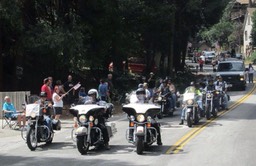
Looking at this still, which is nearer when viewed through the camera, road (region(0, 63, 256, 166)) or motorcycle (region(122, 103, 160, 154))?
road (region(0, 63, 256, 166))

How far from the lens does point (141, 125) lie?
43.0 ft

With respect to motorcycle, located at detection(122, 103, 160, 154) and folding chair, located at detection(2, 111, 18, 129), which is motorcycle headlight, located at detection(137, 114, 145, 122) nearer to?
motorcycle, located at detection(122, 103, 160, 154)

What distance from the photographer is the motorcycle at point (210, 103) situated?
21.0m

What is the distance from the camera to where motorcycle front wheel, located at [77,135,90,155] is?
1291 cm

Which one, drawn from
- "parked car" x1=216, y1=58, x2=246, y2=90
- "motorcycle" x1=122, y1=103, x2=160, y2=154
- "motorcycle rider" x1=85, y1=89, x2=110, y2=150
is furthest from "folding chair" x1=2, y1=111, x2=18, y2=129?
"parked car" x1=216, y1=58, x2=246, y2=90

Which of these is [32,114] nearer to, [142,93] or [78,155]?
[78,155]

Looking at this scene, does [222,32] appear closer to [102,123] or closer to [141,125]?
[102,123]

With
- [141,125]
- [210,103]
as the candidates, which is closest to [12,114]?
[141,125]

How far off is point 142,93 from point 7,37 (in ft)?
51.0

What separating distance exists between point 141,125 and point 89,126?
130 cm

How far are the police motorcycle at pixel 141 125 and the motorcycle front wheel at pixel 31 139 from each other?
2.59 m

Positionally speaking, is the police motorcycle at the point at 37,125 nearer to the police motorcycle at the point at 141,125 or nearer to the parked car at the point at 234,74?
the police motorcycle at the point at 141,125

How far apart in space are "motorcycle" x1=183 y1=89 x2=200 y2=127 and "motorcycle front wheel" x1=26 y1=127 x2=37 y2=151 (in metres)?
6.29

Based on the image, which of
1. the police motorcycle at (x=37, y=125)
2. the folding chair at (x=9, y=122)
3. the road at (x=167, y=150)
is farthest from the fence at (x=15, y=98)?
the police motorcycle at (x=37, y=125)
